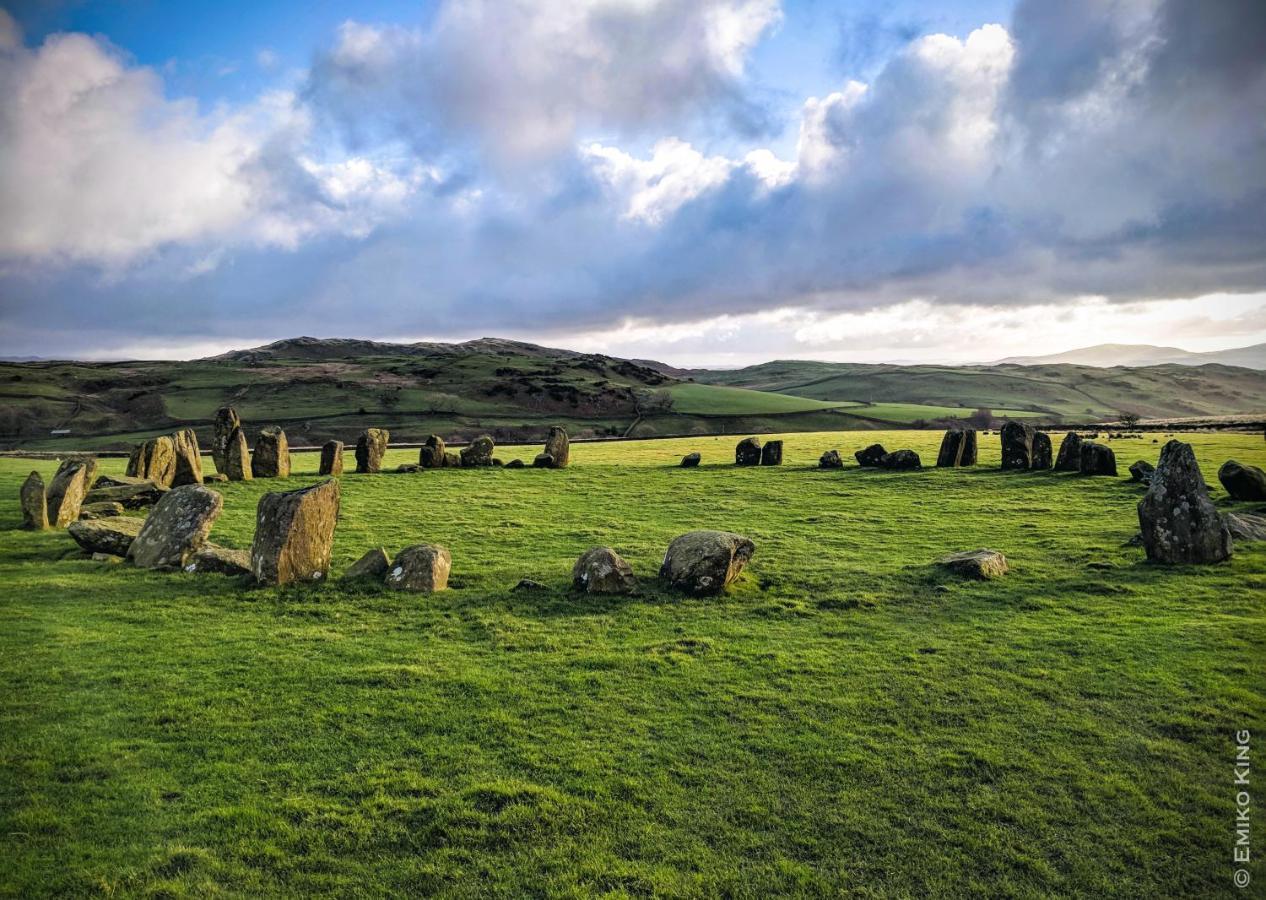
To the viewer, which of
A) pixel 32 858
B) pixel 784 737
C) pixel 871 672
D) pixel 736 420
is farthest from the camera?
pixel 736 420

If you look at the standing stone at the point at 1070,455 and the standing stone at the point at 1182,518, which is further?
the standing stone at the point at 1070,455

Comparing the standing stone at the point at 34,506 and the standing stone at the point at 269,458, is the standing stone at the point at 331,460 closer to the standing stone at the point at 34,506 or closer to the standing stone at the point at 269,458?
the standing stone at the point at 269,458

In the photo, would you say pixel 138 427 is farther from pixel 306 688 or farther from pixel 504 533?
pixel 306 688

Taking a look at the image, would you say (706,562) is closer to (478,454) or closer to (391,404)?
(478,454)

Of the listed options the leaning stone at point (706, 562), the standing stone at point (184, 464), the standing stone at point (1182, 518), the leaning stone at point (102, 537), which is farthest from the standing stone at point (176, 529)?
the standing stone at point (1182, 518)

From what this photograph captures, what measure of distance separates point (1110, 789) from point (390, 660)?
11.0m

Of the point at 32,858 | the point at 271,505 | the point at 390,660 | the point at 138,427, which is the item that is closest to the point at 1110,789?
the point at 390,660

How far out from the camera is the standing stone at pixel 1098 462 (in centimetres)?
3247

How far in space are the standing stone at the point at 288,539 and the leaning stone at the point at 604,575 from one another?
6.54 metres

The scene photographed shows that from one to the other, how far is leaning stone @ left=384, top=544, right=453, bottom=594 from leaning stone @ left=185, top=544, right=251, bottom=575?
12.6 feet

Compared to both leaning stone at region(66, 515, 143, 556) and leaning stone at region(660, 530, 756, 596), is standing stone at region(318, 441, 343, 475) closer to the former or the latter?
leaning stone at region(66, 515, 143, 556)

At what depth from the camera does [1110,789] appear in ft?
28.1

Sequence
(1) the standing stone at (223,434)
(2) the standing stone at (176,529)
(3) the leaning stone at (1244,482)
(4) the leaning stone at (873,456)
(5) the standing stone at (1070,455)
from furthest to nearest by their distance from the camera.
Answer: (4) the leaning stone at (873,456), (5) the standing stone at (1070,455), (1) the standing stone at (223,434), (3) the leaning stone at (1244,482), (2) the standing stone at (176,529)

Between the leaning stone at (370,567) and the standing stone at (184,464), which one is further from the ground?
the standing stone at (184,464)
